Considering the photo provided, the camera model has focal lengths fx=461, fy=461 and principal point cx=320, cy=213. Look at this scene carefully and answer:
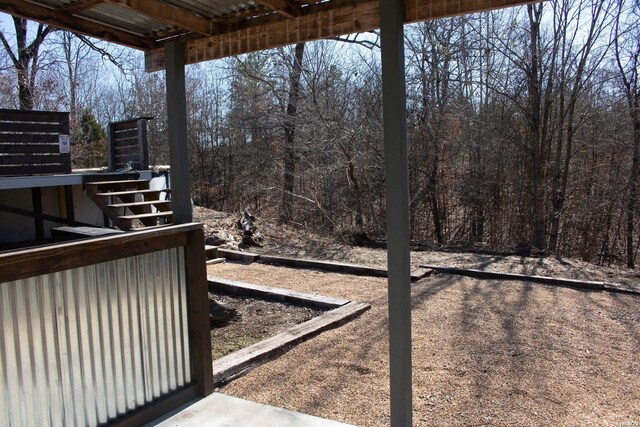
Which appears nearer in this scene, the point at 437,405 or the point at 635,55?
the point at 437,405

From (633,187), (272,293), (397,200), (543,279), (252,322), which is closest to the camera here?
(397,200)

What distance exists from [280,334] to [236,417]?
1.63 meters

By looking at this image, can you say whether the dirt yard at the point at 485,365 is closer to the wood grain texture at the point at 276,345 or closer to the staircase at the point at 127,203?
the wood grain texture at the point at 276,345

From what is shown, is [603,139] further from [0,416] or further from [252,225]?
[0,416]

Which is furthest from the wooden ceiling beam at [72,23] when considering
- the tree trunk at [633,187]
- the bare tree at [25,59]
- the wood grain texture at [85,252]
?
the bare tree at [25,59]

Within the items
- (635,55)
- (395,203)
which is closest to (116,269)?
(395,203)

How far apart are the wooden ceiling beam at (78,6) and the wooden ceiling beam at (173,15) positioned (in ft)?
0.85

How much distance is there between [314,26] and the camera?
304 centimetres

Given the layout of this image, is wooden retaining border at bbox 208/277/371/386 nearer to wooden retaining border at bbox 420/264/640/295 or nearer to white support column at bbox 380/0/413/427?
white support column at bbox 380/0/413/427

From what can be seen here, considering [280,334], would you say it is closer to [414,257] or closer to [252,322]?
[252,322]

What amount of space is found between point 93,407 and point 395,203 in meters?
2.08

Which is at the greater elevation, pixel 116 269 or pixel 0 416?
pixel 116 269

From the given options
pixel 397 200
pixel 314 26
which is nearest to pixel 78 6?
pixel 314 26

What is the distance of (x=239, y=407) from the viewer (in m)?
3.20
